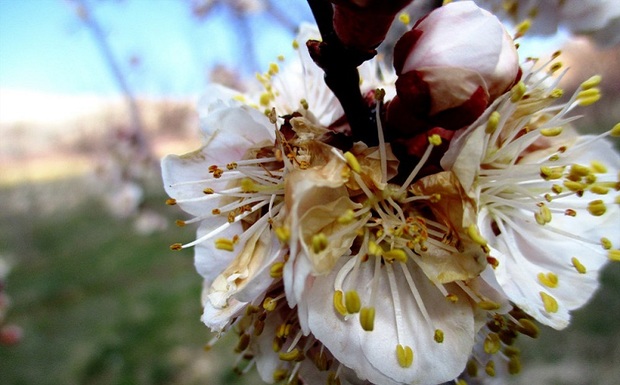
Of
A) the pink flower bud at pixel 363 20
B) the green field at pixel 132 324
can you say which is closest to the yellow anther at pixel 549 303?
the pink flower bud at pixel 363 20

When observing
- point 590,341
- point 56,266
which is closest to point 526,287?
point 590,341

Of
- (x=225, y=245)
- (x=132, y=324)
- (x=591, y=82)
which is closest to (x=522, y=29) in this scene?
(x=591, y=82)

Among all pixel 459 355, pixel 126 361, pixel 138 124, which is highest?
pixel 459 355

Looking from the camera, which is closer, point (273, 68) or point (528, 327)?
point (528, 327)

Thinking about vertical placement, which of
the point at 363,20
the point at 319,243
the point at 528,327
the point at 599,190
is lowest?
the point at 528,327

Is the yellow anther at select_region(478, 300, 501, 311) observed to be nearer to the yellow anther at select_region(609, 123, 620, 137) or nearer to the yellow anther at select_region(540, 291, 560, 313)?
the yellow anther at select_region(540, 291, 560, 313)

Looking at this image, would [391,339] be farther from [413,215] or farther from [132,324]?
[132,324]

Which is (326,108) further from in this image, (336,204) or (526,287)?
(526,287)
